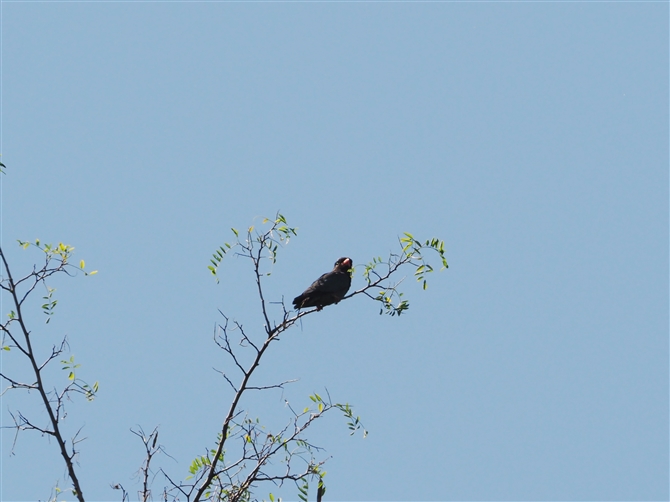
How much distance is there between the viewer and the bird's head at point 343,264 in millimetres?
10893

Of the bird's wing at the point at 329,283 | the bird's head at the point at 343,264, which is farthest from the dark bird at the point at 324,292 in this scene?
the bird's head at the point at 343,264

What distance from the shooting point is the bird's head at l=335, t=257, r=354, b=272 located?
10893mm

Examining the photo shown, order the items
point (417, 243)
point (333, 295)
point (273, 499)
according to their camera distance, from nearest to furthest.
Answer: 1. point (273, 499)
2. point (417, 243)
3. point (333, 295)

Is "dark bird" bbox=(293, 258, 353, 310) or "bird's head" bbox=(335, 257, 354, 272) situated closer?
"dark bird" bbox=(293, 258, 353, 310)

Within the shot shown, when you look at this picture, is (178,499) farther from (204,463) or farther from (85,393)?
(85,393)

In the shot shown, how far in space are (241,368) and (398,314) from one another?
1.44 m

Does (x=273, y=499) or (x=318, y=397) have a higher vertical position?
(x=318, y=397)

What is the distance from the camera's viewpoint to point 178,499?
5.86 metres

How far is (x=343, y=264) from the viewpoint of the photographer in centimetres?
1104

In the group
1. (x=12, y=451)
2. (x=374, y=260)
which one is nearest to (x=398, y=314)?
(x=374, y=260)

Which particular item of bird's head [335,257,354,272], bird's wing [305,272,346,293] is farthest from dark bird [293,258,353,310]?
bird's head [335,257,354,272]

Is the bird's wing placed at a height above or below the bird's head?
below

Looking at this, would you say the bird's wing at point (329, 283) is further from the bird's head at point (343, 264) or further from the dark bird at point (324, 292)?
the bird's head at point (343, 264)

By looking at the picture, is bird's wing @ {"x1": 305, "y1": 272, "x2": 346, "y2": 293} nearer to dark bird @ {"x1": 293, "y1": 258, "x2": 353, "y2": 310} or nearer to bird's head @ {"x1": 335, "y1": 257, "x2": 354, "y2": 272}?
dark bird @ {"x1": 293, "y1": 258, "x2": 353, "y2": 310}
